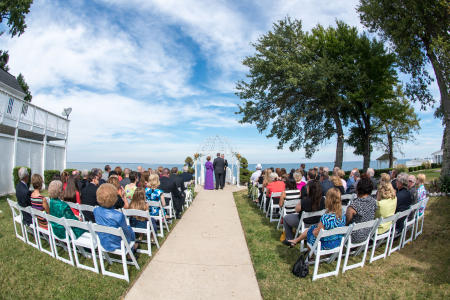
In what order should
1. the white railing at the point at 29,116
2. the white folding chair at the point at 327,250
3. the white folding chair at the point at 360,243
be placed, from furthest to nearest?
the white railing at the point at 29,116 → the white folding chair at the point at 360,243 → the white folding chair at the point at 327,250

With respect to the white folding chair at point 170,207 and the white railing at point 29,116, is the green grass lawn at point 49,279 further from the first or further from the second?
the white railing at point 29,116

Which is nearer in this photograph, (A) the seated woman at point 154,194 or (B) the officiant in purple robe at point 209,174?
(A) the seated woman at point 154,194

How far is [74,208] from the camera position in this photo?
5.66 meters

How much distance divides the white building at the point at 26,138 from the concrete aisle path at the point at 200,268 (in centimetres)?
952

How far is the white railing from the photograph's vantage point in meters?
11.6

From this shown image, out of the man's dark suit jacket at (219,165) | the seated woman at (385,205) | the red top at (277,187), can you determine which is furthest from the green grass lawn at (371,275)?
the man's dark suit jacket at (219,165)

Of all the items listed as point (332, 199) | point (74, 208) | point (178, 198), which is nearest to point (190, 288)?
point (332, 199)

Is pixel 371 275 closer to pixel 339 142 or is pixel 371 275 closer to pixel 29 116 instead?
pixel 29 116

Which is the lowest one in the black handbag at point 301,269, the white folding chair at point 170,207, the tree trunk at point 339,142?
the black handbag at point 301,269

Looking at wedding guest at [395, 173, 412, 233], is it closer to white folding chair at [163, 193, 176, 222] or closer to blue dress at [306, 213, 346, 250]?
blue dress at [306, 213, 346, 250]

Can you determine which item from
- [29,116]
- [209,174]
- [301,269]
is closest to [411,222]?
[301,269]

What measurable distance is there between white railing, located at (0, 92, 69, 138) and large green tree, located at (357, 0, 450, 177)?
16465mm

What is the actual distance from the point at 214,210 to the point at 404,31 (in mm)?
10855

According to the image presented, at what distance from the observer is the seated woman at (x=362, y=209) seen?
4.64 meters
